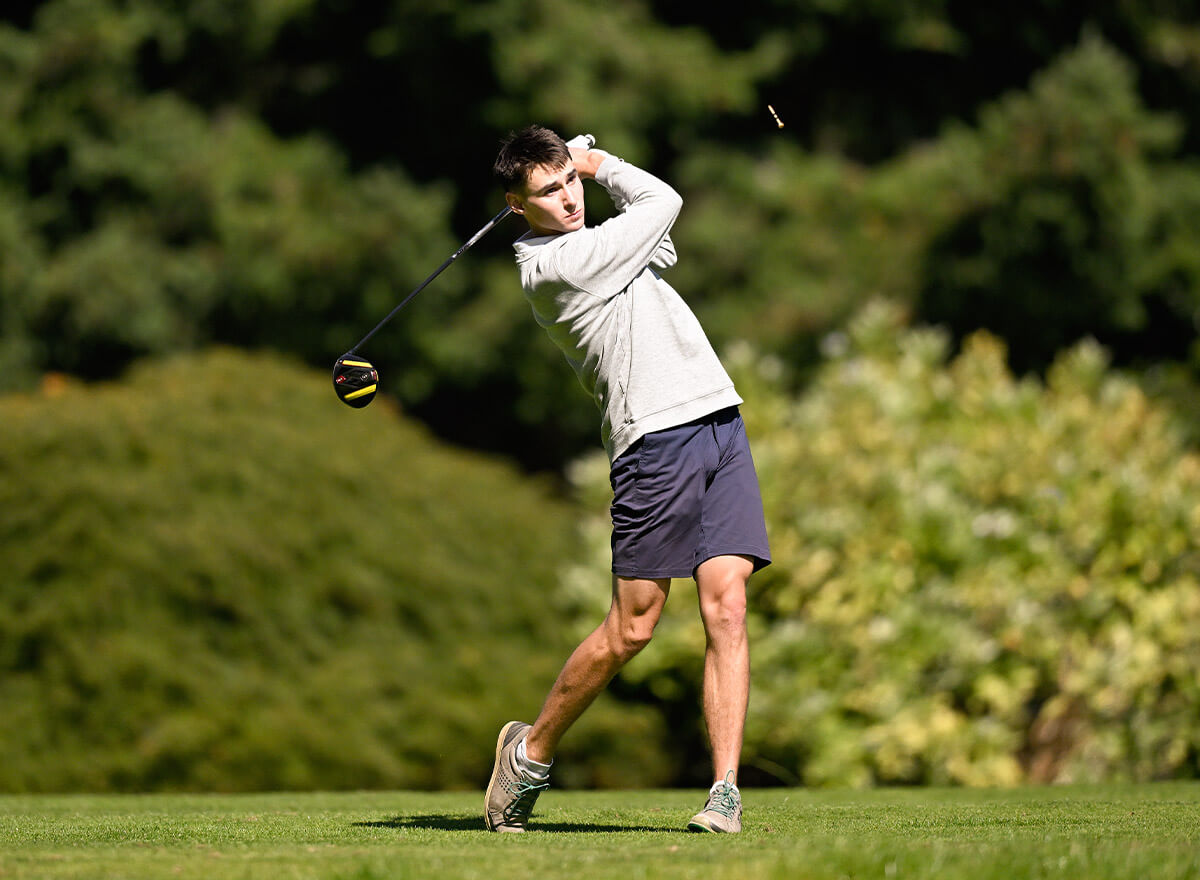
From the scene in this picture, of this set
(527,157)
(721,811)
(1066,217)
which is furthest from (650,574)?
(1066,217)

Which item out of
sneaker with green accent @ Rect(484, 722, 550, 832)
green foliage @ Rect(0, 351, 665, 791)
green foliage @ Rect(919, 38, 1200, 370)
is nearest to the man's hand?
sneaker with green accent @ Rect(484, 722, 550, 832)

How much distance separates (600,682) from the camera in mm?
4270

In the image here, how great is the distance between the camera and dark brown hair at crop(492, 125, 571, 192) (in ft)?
14.0

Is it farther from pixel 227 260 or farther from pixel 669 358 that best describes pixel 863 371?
pixel 227 260

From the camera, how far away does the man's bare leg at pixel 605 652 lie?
4.21 m

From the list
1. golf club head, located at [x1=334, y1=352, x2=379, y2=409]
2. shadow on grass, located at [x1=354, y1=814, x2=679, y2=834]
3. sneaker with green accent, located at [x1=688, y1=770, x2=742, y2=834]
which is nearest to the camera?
sneaker with green accent, located at [x1=688, y1=770, x2=742, y2=834]

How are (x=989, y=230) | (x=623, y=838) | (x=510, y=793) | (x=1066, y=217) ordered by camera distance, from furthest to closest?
1. (x=989, y=230)
2. (x=1066, y=217)
3. (x=510, y=793)
4. (x=623, y=838)

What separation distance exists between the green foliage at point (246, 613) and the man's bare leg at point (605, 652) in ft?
12.6

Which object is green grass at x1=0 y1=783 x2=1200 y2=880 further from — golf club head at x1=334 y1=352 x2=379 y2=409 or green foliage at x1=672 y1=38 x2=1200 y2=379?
green foliage at x1=672 y1=38 x2=1200 y2=379

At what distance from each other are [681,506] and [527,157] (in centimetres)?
109

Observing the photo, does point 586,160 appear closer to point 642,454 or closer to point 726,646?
point 642,454

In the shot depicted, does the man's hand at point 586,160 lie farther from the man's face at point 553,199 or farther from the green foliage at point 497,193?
the green foliage at point 497,193

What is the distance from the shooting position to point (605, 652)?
4.24 metres

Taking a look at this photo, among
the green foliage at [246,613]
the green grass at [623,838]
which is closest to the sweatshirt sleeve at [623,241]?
the green grass at [623,838]
